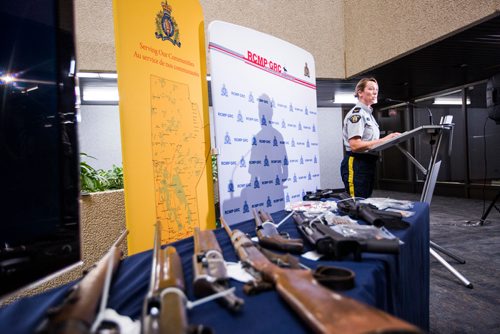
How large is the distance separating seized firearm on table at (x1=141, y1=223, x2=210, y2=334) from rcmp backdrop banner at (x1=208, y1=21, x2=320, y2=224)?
128cm

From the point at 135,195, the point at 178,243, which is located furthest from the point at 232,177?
the point at 178,243

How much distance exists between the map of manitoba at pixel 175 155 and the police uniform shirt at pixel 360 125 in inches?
49.4

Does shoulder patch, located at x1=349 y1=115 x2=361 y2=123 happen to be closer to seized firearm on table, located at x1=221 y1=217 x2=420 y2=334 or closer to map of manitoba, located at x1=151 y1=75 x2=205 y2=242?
map of manitoba, located at x1=151 y1=75 x2=205 y2=242

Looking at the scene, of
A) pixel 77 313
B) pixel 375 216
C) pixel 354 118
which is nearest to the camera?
pixel 77 313

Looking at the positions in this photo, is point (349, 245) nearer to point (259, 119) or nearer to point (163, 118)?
point (163, 118)

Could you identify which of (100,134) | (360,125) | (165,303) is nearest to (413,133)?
(360,125)

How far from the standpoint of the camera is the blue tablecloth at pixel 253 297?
0.47 metres

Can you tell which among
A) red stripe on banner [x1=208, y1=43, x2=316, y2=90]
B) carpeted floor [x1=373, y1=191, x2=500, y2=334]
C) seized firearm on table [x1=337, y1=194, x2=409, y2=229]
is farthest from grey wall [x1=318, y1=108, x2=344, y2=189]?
seized firearm on table [x1=337, y1=194, x2=409, y2=229]

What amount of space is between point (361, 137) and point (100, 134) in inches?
234

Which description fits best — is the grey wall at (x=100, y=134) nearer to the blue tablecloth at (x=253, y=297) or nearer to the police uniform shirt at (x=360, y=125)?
the police uniform shirt at (x=360, y=125)

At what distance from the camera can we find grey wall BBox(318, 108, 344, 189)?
8.34 metres

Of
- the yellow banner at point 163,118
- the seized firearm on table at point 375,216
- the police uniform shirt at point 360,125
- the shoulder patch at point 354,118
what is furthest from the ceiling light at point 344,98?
the seized firearm on table at point 375,216

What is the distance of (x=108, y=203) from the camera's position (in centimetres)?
233

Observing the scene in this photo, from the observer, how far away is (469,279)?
2303 mm
